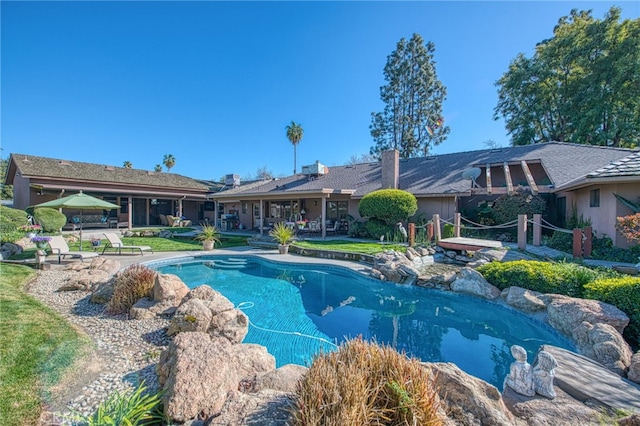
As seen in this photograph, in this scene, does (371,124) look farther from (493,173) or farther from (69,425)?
(69,425)

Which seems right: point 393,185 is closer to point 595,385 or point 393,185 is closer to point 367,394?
Answer: point 595,385

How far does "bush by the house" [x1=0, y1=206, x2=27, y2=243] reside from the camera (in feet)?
40.6

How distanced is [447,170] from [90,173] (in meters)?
26.6

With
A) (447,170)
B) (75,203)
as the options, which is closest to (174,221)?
(75,203)

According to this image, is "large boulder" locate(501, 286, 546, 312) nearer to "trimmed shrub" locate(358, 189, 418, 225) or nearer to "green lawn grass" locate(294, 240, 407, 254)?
"green lawn grass" locate(294, 240, 407, 254)

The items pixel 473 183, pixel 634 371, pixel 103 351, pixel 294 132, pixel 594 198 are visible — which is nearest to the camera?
pixel 634 371

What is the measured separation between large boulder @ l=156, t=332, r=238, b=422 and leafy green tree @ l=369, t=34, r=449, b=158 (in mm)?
31334

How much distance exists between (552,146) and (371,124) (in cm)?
1908

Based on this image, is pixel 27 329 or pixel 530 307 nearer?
pixel 27 329

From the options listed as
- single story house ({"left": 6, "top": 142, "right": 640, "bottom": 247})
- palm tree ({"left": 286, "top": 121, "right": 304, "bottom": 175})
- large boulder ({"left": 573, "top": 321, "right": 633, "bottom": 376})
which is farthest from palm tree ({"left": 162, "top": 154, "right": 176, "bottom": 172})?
large boulder ({"left": 573, "top": 321, "right": 633, "bottom": 376})

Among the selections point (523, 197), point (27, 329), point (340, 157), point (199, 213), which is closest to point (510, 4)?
point (523, 197)

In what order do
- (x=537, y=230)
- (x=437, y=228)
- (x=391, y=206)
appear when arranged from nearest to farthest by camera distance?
(x=537, y=230), (x=437, y=228), (x=391, y=206)

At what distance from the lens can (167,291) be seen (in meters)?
6.04

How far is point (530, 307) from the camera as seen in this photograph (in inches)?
252
